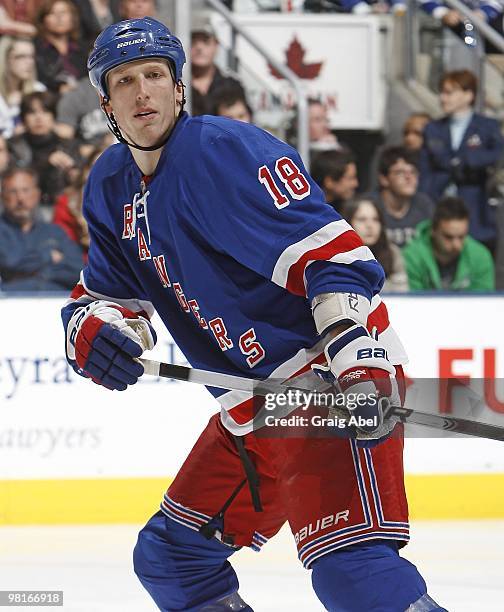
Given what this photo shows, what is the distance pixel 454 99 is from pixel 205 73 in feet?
3.39

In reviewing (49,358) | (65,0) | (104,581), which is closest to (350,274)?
(104,581)

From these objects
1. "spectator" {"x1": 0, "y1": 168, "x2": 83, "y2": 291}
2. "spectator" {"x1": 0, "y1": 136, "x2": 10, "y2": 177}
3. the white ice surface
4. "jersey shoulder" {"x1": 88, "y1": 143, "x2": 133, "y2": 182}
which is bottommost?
the white ice surface

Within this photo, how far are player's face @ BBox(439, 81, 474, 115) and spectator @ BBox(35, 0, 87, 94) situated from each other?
1.48 metres

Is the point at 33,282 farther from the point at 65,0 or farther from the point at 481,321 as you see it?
the point at 481,321

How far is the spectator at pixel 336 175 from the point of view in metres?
4.79

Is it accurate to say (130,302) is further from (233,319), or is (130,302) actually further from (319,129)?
(319,129)

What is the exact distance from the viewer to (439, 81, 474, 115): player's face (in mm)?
5125

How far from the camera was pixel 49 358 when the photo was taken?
4262mm

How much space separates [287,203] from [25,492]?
2418mm

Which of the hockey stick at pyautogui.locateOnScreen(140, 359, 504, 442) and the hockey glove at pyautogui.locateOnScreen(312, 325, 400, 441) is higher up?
the hockey glove at pyautogui.locateOnScreen(312, 325, 400, 441)

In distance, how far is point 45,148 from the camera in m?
4.75

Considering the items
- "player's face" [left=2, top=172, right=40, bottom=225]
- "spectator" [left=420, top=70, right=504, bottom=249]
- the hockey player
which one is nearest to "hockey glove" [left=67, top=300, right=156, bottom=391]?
the hockey player

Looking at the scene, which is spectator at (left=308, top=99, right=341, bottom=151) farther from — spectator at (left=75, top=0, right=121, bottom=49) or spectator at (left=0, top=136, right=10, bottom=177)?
spectator at (left=0, top=136, right=10, bottom=177)

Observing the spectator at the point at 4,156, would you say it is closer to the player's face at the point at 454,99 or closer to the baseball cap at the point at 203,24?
the baseball cap at the point at 203,24
